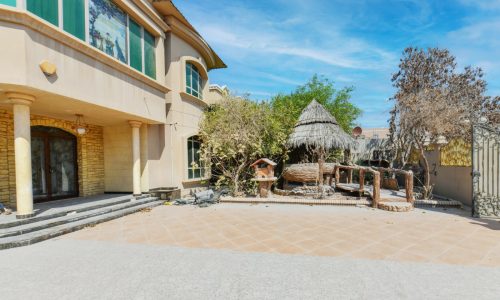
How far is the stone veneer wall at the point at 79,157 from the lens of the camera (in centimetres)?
655

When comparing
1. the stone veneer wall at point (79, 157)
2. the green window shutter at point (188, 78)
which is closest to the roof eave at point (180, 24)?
the green window shutter at point (188, 78)

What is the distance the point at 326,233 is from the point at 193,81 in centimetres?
923

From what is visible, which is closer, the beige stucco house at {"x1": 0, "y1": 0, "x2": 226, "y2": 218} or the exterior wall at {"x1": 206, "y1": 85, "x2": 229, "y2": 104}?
the beige stucco house at {"x1": 0, "y1": 0, "x2": 226, "y2": 218}

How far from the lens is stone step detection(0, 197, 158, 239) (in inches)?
186

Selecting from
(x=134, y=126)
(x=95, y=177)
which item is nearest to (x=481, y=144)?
(x=134, y=126)

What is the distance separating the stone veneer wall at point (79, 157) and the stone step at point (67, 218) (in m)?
2.21

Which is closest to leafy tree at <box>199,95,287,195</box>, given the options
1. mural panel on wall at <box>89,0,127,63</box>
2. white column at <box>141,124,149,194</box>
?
white column at <box>141,124,149,194</box>

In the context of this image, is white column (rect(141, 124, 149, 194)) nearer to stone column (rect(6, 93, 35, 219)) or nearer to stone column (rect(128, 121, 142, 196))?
stone column (rect(128, 121, 142, 196))

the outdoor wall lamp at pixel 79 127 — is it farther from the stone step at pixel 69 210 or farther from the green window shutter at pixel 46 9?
the green window shutter at pixel 46 9

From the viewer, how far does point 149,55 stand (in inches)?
345

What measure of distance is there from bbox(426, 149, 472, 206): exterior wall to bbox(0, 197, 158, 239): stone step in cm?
1079

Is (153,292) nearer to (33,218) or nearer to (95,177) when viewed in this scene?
(33,218)

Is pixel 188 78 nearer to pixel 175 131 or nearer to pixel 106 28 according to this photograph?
pixel 175 131

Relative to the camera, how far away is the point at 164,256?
3893mm
